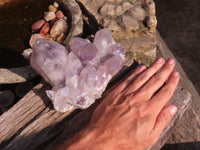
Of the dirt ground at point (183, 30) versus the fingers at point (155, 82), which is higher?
the fingers at point (155, 82)

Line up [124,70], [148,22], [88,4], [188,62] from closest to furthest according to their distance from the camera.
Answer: [124,70]
[148,22]
[88,4]
[188,62]

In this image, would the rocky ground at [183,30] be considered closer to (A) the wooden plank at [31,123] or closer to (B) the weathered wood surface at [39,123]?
(B) the weathered wood surface at [39,123]

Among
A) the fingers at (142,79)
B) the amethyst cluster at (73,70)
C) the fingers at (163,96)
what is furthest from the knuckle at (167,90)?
the amethyst cluster at (73,70)

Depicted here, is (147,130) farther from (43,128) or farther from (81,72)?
(43,128)

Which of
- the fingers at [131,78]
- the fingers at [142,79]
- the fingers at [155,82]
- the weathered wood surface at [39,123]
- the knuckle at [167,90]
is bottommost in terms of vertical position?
the knuckle at [167,90]

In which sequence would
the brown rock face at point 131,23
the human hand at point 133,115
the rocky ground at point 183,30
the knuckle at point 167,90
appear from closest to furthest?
the human hand at point 133,115 < the knuckle at point 167,90 < the brown rock face at point 131,23 < the rocky ground at point 183,30

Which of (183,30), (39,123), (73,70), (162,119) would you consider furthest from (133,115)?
(183,30)

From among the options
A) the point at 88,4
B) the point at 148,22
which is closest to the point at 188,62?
the point at 148,22

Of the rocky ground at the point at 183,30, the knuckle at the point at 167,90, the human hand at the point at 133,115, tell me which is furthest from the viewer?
the rocky ground at the point at 183,30
